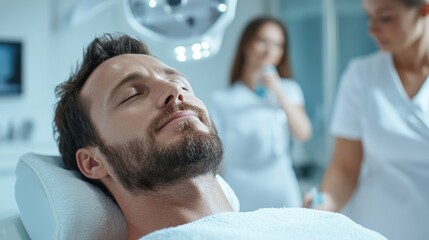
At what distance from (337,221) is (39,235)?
2.12 feet

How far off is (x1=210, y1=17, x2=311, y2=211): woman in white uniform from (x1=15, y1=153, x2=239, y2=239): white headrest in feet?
3.81

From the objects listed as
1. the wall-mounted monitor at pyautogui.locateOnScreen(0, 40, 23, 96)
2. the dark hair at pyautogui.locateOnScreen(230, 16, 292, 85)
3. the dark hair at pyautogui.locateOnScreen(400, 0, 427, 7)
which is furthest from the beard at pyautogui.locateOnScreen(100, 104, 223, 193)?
the wall-mounted monitor at pyautogui.locateOnScreen(0, 40, 23, 96)

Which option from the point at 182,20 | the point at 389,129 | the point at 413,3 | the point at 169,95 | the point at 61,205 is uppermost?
the point at 413,3

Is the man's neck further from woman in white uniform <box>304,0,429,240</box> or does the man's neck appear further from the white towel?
woman in white uniform <box>304,0,429,240</box>

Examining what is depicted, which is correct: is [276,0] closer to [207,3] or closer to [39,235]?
[207,3]

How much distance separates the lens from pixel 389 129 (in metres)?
1.51

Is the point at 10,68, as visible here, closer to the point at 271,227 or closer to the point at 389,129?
the point at 389,129

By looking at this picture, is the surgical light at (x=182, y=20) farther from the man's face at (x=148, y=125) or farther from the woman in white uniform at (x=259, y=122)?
the woman in white uniform at (x=259, y=122)

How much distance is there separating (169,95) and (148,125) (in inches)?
3.4

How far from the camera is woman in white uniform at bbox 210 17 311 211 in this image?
7.55 ft

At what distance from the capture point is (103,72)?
123 centimetres

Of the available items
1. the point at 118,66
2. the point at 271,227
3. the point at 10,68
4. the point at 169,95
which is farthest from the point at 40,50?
the point at 271,227

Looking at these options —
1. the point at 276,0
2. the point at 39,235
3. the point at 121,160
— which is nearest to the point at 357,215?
Answer: the point at 121,160

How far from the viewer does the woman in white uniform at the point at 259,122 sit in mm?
2301
